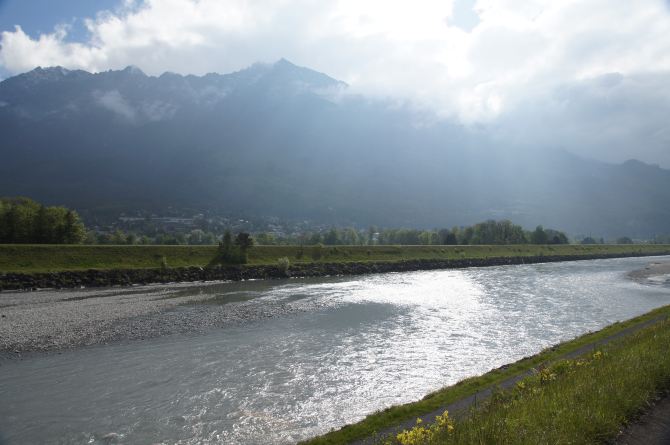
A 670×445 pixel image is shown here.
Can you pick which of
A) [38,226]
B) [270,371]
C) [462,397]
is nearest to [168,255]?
[38,226]

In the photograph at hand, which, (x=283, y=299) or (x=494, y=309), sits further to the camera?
(x=283, y=299)

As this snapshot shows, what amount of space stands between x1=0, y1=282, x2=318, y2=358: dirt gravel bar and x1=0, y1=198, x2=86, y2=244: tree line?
40830 millimetres

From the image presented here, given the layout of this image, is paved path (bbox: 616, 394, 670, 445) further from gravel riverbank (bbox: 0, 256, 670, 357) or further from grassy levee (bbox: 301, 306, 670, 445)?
gravel riverbank (bbox: 0, 256, 670, 357)

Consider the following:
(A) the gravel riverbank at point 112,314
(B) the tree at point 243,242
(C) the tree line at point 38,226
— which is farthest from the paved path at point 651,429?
(C) the tree line at point 38,226

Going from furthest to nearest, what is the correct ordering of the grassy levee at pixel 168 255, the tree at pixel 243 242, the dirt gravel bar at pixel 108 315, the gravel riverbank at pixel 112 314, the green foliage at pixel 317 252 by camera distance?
the green foliage at pixel 317 252 → the tree at pixel 243 242 → the grassy levee at pixel 168 255 → the gravel riverbank at pixel 112 314 → the dirt gravel bar at pixel 108 315

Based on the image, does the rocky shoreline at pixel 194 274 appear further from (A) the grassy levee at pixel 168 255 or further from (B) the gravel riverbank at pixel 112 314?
(B) the gravel riverbank at pixel 112 314

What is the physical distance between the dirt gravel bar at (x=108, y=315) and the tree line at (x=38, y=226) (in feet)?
134

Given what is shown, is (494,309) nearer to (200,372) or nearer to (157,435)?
(200,372)

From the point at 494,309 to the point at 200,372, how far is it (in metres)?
36.1

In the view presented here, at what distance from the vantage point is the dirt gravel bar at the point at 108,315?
34.8 metres

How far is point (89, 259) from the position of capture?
80938 millimetres

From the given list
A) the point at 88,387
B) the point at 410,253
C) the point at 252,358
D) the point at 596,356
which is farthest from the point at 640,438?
the point at 410,253

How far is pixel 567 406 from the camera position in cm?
1267

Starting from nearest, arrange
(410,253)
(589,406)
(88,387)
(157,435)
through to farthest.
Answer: (589,406) → (157,435) → (88,387) → (410,253)
